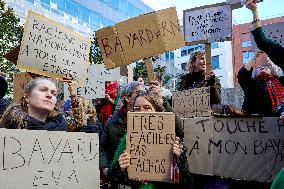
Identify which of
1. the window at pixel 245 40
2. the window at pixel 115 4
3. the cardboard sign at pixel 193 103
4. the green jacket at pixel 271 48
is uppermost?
the window at pixel 115 4

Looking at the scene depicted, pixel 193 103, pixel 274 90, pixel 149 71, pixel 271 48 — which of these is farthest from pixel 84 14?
pixel 271 48

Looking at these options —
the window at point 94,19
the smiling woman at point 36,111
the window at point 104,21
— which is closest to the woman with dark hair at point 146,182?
the smiling woman at point 36,111

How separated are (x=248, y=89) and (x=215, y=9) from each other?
137 cm

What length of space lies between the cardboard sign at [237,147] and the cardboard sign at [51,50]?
152 centimetres

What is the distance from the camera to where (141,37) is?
168 inches

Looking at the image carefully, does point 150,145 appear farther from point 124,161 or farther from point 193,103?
point 193,103

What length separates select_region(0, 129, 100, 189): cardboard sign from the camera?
2.05 m

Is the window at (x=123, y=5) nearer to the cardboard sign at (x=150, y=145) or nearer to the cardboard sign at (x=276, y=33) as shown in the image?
the cardboard sign at (x=276, y=33)

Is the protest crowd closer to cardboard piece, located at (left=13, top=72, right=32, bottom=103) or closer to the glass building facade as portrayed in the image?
cardboard piece, located at (left=13, top=72, right=32, bottom=103)

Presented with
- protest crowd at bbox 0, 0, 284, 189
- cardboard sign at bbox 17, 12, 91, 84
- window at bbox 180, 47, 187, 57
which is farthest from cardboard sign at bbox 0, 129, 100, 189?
window at bbox 180, 47, 187, 57

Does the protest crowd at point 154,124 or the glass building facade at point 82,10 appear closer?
the protest crowd at point 154,124

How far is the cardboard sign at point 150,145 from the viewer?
2586mm

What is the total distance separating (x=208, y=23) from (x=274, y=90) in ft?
4.39

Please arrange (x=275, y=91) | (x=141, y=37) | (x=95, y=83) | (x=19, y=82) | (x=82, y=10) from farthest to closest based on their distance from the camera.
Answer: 1. (x=82, y=10)
2. (x=95, y=83)
3. (x=19, y=82)
4. (x=141, y=37)
5. (x=275, y=91)
